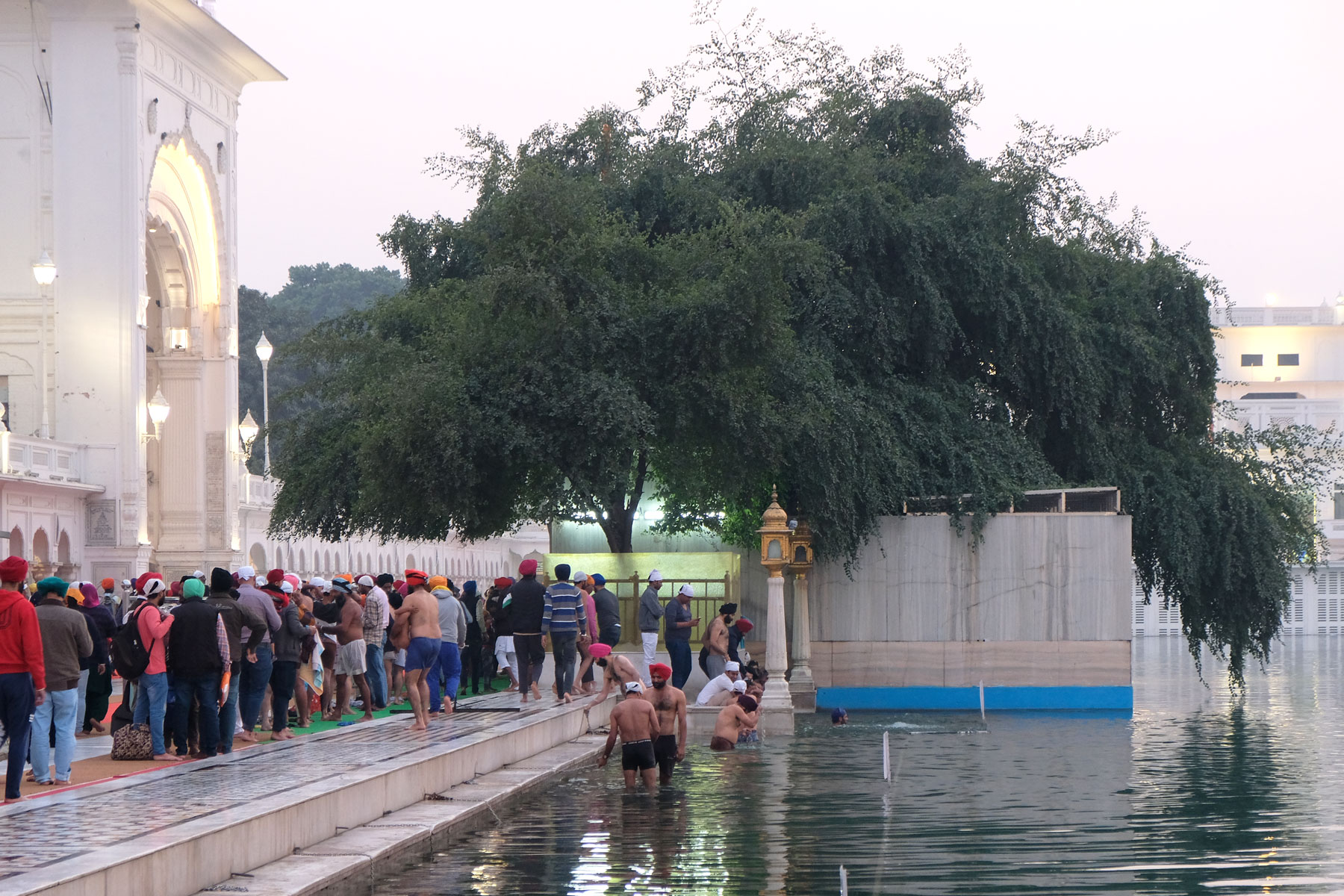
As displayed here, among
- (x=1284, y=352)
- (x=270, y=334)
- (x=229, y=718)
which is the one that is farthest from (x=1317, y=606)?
(x=229, y=718)

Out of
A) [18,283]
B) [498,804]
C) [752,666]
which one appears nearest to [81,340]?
[18,283]

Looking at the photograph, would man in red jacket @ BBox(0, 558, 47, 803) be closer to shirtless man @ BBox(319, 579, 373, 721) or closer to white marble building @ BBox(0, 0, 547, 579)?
shirtless man @ BBox(319, 579, 373, 721)

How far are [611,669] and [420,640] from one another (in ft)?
11.2

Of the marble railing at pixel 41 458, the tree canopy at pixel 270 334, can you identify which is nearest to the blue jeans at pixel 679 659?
the marble railing at pixel 41 458

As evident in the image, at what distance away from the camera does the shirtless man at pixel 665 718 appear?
55.8ft

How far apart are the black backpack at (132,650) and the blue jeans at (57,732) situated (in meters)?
1.42

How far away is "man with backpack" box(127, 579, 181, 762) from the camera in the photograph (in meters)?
14.7

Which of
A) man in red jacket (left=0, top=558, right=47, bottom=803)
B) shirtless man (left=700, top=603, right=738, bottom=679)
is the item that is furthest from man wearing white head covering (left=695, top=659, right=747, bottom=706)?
man in red jacket (left=0, top=558, right=47, bottom=803)

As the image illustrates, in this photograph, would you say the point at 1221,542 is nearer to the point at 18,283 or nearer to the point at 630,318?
the point at 630,318

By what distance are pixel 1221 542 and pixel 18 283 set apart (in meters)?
29.7

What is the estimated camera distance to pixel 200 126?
155ft

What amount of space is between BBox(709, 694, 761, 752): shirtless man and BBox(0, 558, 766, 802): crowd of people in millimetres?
21

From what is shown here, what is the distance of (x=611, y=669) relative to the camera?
19922 millimetres

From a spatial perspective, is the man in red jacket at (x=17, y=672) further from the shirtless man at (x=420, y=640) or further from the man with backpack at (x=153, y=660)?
the shirtless man at (x=420, y=640)
